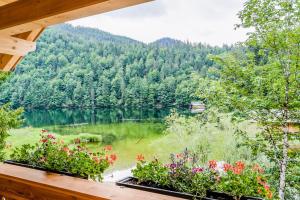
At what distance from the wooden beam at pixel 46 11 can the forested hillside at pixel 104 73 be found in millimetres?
1632

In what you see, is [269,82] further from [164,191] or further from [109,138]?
[109,138]

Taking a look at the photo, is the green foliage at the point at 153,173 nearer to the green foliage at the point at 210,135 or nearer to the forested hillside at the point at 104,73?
the forested hillside at the point at 104,73

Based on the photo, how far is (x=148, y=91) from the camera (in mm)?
3188

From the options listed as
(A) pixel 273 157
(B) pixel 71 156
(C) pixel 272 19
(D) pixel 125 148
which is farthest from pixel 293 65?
(D) pixel 125 148

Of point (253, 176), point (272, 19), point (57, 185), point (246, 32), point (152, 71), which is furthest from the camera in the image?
point (152, 71)

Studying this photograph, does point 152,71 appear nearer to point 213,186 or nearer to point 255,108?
point 255,108

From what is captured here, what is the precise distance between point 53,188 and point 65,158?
1.02ft

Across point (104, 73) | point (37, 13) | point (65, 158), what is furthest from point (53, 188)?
point (104, 73)

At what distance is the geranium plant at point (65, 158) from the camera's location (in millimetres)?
1805

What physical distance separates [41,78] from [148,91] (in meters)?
3.20

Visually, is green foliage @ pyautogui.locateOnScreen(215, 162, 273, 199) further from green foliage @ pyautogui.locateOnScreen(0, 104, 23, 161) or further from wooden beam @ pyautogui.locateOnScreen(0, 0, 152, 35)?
green foliage @ pyautogui.locateOnScreen(0, 104, 23, 161)

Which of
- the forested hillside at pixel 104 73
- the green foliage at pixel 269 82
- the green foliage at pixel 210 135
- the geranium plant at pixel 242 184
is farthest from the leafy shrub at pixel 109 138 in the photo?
the geranium plant at pixel 242 184

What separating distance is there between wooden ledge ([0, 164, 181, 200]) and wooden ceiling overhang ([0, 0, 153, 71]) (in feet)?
3.18

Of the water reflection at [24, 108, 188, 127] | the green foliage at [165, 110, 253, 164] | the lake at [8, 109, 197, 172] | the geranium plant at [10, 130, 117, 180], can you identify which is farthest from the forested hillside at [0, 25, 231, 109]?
the geranium plant at [10, 130, 117, 180]
